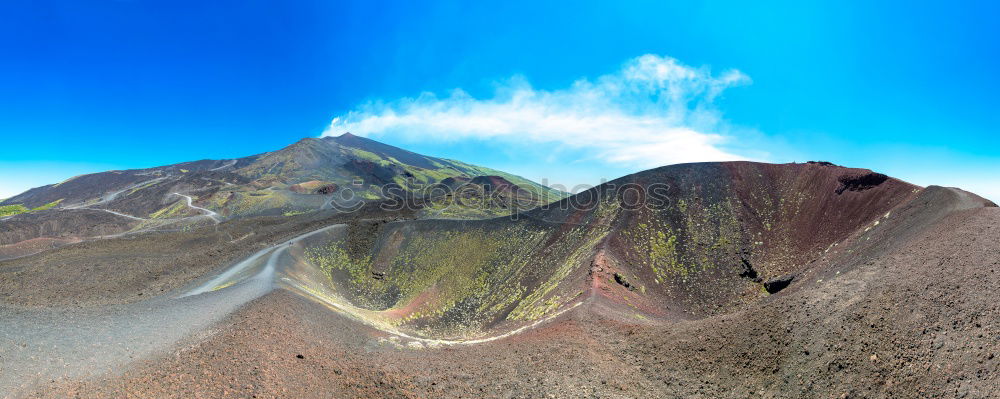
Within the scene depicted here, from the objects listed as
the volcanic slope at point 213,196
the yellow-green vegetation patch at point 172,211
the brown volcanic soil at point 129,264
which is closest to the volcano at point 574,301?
the brown volcanic soil at point 129,264

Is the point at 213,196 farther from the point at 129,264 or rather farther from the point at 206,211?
the point at 129,264

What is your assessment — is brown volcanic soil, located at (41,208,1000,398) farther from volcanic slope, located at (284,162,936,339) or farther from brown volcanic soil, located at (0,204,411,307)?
brown volcanic soil, located at (0,204,411,307)

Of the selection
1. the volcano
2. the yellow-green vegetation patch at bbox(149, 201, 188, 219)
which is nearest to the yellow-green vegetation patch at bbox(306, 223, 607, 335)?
the volcano

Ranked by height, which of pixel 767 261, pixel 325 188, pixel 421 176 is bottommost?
pixel 767 261

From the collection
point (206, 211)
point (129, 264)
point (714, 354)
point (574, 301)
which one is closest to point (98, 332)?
point (574, 301)

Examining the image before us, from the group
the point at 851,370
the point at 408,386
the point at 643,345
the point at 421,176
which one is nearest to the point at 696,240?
the point at 643,345

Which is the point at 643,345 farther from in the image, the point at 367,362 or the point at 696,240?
the point at 696,240
